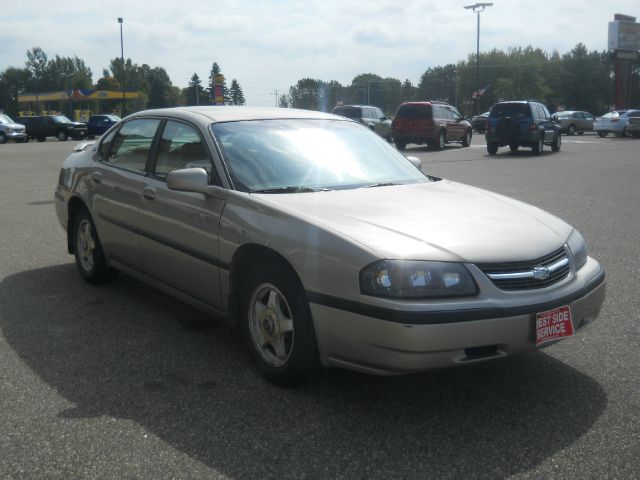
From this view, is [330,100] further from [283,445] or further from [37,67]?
[37,67]

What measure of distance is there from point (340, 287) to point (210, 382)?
107cm

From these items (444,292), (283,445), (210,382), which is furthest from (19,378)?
(444,292)

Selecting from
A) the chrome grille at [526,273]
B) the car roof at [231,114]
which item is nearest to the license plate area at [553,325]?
the chrome grille at [526,273]

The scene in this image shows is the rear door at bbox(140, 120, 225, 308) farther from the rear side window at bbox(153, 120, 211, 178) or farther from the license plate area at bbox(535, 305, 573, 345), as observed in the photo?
the license plate area at bbox(535, 305, 573, 345)

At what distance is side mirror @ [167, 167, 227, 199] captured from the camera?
14.0ft

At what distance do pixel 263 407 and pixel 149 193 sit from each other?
1934mm

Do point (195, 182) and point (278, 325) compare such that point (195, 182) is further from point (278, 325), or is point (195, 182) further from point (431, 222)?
point (431, 222)

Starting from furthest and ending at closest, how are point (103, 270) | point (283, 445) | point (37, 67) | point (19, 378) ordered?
1. point (37, 67)
2. point (103, 270)
3. point (19, 378)
4. point (283, 445)

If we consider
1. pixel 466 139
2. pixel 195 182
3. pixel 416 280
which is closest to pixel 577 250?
pixel 416 280

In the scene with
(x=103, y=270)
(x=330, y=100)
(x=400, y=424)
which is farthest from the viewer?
(x=330, y=100)

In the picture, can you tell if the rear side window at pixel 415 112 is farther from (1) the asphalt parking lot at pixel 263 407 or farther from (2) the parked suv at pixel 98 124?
(2) the parked suv at pixel 98 124

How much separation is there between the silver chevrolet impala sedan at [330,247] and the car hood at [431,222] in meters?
0.01

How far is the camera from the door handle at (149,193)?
16.1 feet

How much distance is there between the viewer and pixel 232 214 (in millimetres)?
4148
